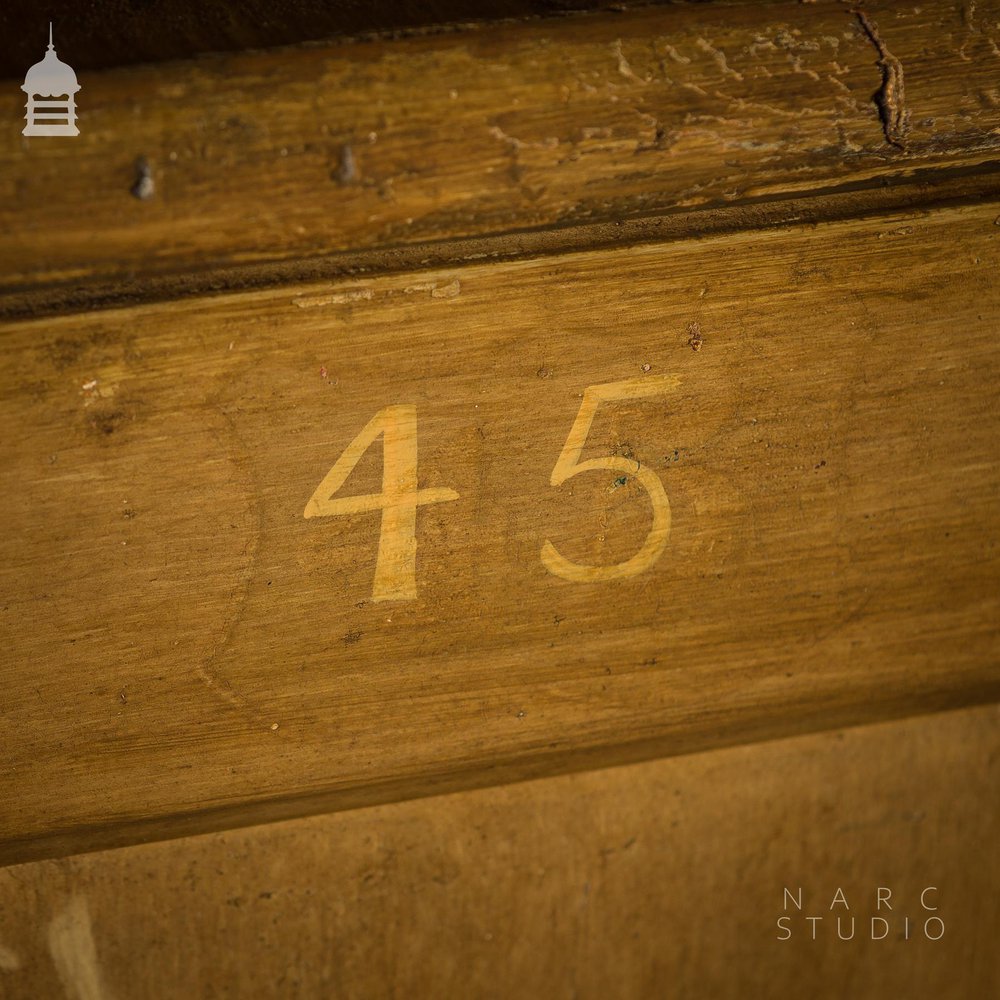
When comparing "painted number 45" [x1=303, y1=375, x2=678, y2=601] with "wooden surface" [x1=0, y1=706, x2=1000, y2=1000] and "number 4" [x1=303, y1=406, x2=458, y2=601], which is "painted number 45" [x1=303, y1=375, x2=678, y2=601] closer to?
"number 4" [x1=303, y1=406, x2=458, y2=601]

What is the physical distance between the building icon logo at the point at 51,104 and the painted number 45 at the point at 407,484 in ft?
1.53

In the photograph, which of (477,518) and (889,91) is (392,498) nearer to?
(477,518)

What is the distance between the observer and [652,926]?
4.10 ft

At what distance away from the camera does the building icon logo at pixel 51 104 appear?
783 mm

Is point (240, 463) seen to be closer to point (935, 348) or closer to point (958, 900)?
A: point (935, 348)

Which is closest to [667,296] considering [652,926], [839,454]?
[839,454]

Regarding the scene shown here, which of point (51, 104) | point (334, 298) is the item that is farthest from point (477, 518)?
point (51, 104)

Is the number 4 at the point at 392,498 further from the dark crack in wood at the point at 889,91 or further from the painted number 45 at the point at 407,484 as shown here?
the dark crack in wood at the point at 889,91

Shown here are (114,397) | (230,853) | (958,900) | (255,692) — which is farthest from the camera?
(958,900)

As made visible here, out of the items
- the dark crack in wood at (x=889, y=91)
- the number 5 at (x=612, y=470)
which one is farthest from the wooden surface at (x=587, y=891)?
the dark crack in wood at (x=889, y=91)

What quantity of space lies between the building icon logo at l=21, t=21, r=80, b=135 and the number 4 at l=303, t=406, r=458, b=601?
466 millimetres

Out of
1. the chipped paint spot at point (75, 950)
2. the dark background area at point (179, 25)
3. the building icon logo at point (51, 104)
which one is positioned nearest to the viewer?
the building icon logo at point (51, 104)

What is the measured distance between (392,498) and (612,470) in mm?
310

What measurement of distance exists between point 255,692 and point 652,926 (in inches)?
31.3
